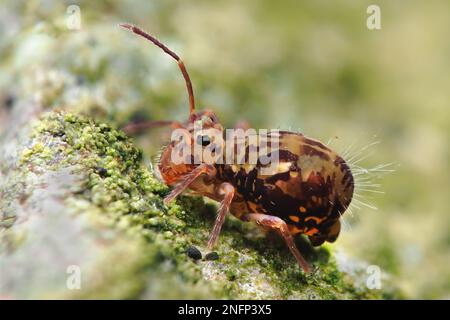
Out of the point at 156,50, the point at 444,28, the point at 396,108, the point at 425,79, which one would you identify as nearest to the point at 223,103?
the point at 156,50

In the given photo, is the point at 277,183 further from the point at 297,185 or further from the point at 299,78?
the point at 299,78

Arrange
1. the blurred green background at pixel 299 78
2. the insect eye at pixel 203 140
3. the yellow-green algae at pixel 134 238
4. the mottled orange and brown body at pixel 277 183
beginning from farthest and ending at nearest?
the blurred green background at pixel 299 78 → the insect eye at pixel 203 140 → the mottled orange and brown body at pixel 277 183 → the yellow-green algae at pixel 134 238

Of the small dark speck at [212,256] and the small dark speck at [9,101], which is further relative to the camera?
the small dark speck at [9,101]

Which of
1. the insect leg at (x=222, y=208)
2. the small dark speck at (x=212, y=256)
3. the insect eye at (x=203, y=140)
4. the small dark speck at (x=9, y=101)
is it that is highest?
the small dark speck at (x=9, y=101)

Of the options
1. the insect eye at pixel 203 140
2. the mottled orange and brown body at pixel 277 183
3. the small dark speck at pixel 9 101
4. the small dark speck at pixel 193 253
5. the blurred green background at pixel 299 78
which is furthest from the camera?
the blurred green background at pixel 299 78

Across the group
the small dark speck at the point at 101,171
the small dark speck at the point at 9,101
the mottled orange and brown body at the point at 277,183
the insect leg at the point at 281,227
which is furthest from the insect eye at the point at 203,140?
the small dark speck at the point at 9,101

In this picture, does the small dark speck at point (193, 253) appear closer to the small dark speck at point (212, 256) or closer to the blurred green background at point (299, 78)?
the small dark speck at point (212, 256)

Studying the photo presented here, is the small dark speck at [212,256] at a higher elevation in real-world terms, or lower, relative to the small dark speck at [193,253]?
lower
